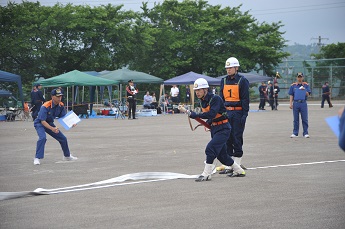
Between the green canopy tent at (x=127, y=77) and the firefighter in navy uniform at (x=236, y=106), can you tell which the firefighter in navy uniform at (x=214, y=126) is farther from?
the green canopy tent at (x=127, y=77)

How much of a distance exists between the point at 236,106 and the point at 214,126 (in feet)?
3.74

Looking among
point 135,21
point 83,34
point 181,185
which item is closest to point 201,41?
point 135,21

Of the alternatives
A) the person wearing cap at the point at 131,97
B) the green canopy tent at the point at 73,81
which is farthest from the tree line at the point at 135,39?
the person wearing cap at the point at 131,97

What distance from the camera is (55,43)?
57.1 m

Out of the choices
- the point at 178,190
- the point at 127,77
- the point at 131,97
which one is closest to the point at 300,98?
the point at 178,190

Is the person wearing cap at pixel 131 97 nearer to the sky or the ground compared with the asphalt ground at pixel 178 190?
nearer to the sky

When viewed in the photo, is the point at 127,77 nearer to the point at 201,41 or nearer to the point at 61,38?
the point at 61,38

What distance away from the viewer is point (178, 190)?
1023 centimetres

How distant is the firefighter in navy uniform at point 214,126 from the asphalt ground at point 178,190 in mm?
240

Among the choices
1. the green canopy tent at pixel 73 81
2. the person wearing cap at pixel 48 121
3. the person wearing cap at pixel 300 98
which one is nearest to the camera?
the person wearing cap at pixel 48 121

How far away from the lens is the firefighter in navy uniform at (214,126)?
36.8 feet

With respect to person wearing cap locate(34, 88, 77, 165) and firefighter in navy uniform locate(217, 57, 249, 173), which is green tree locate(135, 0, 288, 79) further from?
firefighter in navy uniform locate(217, 57, 249, 173)

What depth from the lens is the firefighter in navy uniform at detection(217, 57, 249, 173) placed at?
12453 millimetres

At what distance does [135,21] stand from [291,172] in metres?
53.5
